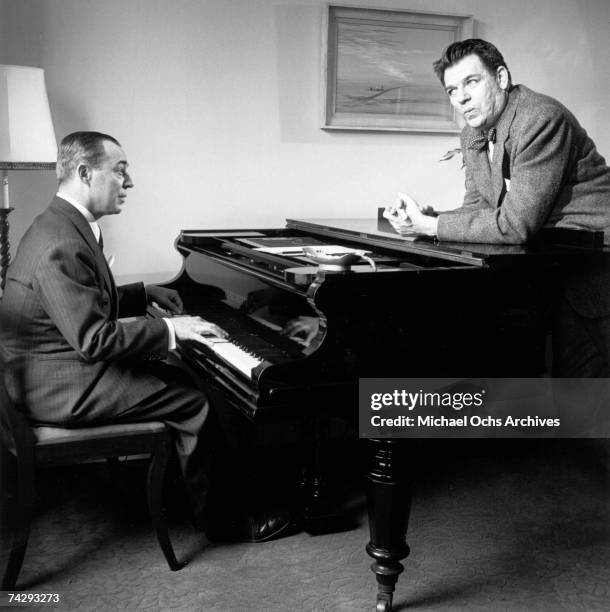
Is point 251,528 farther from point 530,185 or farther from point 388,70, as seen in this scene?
point 388,70

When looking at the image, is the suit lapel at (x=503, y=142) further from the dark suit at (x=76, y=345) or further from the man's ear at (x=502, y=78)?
the dark suit at (x=76, y=345)

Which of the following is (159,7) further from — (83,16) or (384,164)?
(384,164)

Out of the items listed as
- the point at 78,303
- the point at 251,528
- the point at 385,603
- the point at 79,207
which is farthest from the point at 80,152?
the point at 385,603

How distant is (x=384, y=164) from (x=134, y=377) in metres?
2.02

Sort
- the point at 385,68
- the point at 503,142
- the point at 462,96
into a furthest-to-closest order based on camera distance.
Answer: the point at 385,68 → the point at 462,96 → the point at 503,142

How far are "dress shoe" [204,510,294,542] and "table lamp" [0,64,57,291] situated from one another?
116 cm

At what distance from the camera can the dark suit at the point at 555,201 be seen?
92.7 inches

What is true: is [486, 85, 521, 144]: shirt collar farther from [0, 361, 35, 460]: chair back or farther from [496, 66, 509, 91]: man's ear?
[0, 361, 35, 460]: chair back

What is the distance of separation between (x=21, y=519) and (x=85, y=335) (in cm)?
60

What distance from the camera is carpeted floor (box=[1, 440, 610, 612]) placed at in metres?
2.33

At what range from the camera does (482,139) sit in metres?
2.67

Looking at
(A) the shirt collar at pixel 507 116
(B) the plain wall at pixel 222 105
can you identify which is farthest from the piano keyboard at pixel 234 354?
(B) the plain wall at pixel 222 105

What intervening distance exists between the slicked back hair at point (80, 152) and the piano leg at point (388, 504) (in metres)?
1.21

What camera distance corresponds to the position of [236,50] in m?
3.52
